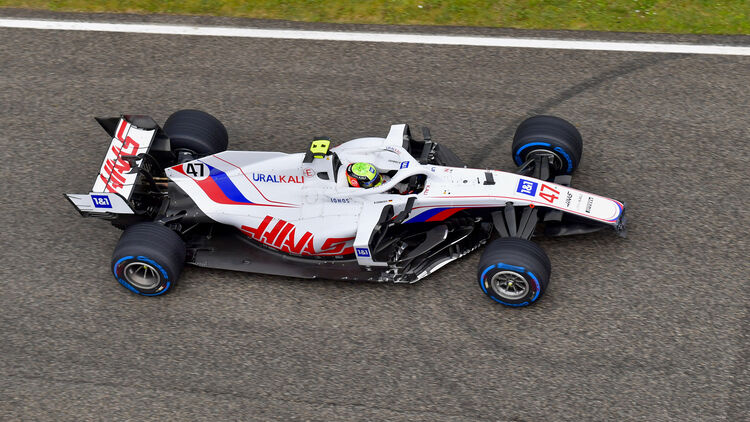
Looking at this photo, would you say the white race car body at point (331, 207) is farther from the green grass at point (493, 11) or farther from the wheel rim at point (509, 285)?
the green grass at point (493, 11)

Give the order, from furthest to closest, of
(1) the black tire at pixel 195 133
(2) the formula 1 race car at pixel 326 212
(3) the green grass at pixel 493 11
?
(3) the green grass at pixel 493 11, (1) the black tire at pixel 195 133, (2) the formula 1 race car at pixel 326 212

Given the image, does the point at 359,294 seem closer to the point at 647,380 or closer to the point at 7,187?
the point at 647,380

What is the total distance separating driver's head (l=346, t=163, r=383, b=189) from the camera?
8.80m

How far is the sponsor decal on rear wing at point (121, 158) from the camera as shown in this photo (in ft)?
29.6

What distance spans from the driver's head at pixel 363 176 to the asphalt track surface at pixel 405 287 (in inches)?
43.8

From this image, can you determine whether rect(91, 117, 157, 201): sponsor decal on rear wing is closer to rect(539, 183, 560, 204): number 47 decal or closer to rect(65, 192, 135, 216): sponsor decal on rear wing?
rect(65, 192, 135, 216): sponsor decal on rear wing

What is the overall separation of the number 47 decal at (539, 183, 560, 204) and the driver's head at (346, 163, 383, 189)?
5.55 feet

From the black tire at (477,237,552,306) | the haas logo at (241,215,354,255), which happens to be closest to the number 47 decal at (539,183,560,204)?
the black tire at (477,237,552,306)

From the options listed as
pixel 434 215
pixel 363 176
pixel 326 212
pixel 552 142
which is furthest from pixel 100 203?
pixel 552 142

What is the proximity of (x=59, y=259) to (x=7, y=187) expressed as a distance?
1.64m

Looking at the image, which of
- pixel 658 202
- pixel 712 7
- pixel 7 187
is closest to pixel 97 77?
pixel 7 187

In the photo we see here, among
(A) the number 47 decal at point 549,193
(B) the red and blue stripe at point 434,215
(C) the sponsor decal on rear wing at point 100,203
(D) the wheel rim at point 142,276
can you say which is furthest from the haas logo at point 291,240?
(A) the number 47 decal at point 549,193

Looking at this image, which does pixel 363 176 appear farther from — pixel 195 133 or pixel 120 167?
pixel 120 167

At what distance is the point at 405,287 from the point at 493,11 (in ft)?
18.5
